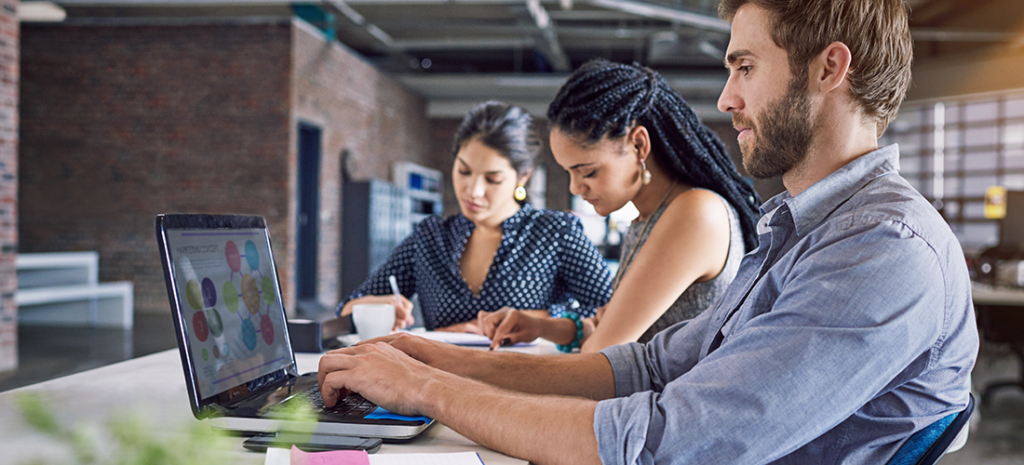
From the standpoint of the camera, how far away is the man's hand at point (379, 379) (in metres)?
0.92

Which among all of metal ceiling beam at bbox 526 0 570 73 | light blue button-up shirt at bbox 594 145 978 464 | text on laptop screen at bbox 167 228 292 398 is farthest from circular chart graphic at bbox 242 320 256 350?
metal ceiling beam at bbox 526 0 570 73

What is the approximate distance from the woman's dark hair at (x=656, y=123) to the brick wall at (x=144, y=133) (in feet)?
22.5

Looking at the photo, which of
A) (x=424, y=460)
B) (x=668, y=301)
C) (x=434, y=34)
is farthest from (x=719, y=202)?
(x=434, y=34)

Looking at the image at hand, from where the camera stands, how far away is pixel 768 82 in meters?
0.91

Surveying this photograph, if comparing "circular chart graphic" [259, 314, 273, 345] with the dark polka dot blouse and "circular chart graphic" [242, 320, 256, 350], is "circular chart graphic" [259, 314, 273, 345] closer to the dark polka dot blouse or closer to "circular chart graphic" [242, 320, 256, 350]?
"circular chart graphic" [242, 320, 256, 350]

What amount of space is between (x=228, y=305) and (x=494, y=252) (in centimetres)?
138

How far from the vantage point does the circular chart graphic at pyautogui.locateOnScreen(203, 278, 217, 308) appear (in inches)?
36.6

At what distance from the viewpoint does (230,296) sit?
1.00 meters

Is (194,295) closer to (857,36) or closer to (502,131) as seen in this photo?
(857,36)

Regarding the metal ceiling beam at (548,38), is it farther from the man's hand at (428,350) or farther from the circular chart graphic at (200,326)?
the circular chart graphic at (200,326)

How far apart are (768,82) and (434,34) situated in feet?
29.3

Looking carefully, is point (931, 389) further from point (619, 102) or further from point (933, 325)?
point (619, 102)

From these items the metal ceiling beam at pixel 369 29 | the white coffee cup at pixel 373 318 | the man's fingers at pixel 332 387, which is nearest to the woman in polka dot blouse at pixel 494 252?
the white coffee cup at pixel 373 318

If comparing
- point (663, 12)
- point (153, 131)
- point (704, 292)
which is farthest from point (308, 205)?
point (704, 292)
